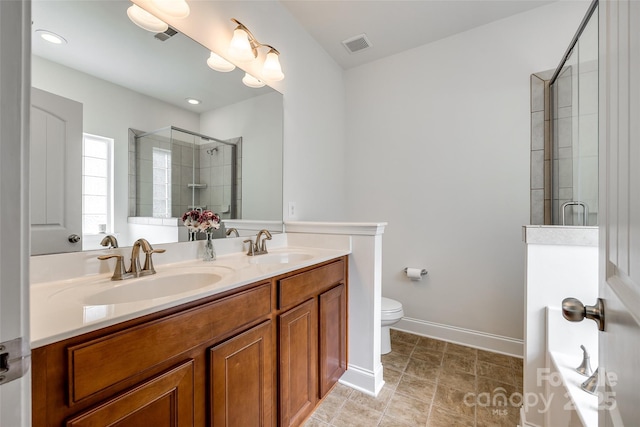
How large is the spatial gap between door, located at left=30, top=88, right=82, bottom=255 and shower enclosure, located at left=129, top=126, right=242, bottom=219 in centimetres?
20

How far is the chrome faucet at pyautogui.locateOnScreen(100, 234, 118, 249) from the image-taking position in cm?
108

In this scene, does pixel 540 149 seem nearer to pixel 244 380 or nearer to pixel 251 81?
pixel 251 81

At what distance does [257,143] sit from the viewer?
184 centimetres

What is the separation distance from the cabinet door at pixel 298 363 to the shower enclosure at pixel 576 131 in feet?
5.40

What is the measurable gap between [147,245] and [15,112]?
842 mm

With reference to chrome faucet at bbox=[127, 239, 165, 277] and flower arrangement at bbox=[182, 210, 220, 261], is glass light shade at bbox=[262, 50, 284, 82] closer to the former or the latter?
flower arrangement at bbox=[182, 210, 220, 261]

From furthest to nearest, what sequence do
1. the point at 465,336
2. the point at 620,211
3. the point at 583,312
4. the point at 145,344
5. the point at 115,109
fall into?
the point at 465,336 < the point at 115,109 < the point at 145,344 < the point at 583,312 < the point at 620,211

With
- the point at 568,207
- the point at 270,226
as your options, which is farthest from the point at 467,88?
the point at 270,226

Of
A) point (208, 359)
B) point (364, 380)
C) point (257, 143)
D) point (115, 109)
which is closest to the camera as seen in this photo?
point (208, 359)

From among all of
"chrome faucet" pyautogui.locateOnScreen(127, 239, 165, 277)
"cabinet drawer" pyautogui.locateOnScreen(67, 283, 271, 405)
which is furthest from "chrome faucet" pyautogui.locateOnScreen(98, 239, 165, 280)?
"cabinet drawer" pyautogui.locateOnScreen(67, 283, 271, 405)

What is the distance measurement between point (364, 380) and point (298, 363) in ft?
2.10

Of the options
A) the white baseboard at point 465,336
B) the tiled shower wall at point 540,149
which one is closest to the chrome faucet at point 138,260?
the white baseboard at point 465,336

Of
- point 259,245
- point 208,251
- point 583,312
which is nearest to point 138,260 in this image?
point 208,251

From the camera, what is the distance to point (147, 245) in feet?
3.57
